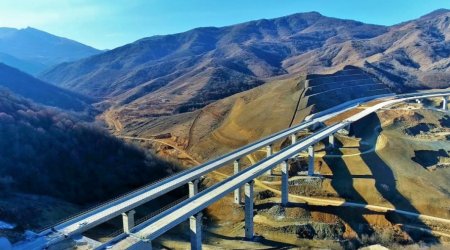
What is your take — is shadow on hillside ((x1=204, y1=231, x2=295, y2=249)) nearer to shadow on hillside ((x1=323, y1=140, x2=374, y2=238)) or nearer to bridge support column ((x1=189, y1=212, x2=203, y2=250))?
bridge support column ((x1=189, y1=212, x2=203, y2=250))

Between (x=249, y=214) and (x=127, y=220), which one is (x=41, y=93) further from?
(x=127, y=220)

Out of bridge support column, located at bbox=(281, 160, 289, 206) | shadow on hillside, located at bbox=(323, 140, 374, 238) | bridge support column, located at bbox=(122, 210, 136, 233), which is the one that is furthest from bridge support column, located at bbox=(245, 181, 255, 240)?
bridge support column, located at bbox=(122, 210, 136, 233)

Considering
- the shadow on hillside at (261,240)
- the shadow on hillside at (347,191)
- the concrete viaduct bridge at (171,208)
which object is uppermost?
the concrete viaduct bridge at (171,208)

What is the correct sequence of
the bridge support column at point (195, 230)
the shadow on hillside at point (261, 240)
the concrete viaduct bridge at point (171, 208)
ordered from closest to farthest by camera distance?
the concrete viaduct bridge at point (171, 208) < the bridge support column at point (195, 230) < the shadow on hillside at point (261, 240)

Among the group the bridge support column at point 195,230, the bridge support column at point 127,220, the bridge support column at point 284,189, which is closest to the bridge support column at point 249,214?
the bridge support column at point 284,189

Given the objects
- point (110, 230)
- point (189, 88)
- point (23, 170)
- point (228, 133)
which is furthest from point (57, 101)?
point (110, 230)

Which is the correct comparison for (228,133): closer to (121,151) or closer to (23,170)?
(121,151)

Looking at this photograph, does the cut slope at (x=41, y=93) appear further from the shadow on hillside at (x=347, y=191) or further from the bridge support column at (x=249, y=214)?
the bridge support column at (x=249, y=214)

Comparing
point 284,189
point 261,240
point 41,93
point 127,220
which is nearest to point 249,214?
point 261,240
